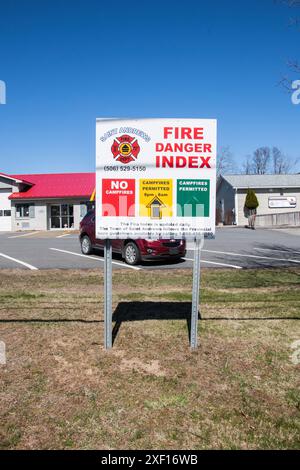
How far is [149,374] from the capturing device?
3641mm

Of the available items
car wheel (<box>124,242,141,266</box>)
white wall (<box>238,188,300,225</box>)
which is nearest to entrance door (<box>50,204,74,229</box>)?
white wall (<box>238,188,300,225</box>)

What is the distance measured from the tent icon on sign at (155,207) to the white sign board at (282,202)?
104ft

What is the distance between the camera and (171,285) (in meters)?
7.67

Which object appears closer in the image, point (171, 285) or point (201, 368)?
point (201, 368)

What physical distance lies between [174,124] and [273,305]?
11.9ft

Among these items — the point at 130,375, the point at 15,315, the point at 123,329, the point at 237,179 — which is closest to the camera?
the point at 130,375

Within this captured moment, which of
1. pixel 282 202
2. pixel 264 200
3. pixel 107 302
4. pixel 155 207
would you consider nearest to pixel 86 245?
pixel 107 302

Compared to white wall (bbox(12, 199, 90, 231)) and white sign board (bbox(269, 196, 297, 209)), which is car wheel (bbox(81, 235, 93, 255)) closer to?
white wall (bbox(12, 199, 90, 231))

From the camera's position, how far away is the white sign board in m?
33.4

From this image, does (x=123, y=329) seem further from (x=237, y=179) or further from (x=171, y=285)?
(x=237, y=179)

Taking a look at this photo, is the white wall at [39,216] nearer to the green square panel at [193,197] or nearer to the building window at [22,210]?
the building window at [22,210]

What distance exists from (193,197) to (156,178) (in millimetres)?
501
